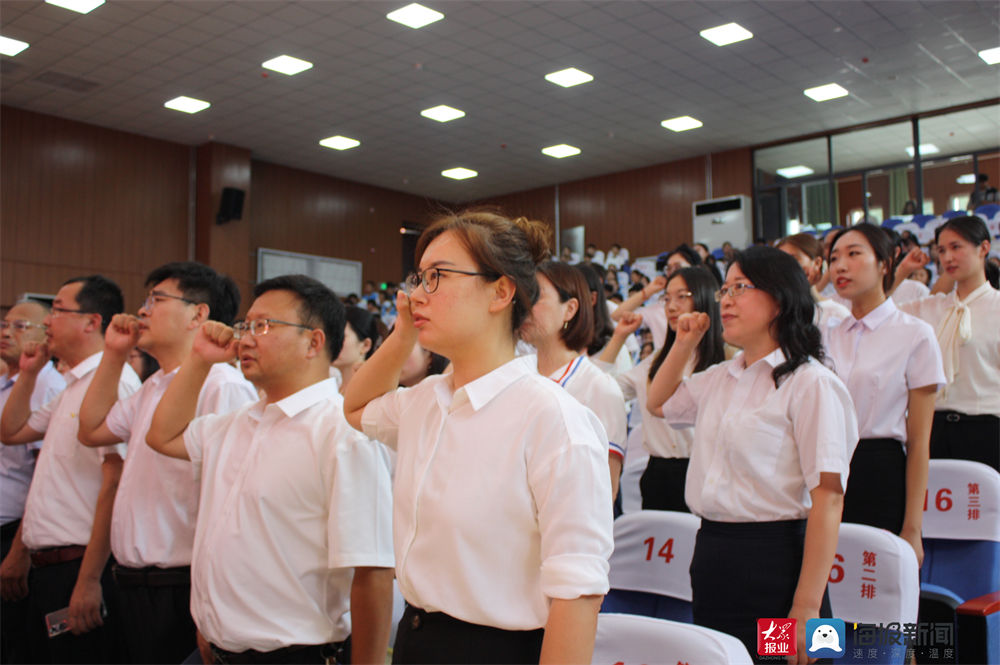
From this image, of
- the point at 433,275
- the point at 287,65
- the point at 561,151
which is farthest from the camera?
the point at 561,151

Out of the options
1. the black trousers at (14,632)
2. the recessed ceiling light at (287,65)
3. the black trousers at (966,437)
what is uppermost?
the recessed ceiling light at (287,65)

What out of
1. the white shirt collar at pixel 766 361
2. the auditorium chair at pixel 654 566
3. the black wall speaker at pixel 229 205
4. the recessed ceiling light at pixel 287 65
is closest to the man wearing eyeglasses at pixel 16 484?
the auditorium chair at pixel 654 566

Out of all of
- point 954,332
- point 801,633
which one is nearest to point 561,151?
point 954,332

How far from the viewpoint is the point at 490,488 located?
135cm

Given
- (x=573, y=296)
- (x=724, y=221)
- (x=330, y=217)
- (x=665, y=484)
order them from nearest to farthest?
(x=573, y=296)
(x=665, y=484)
(x=724, y=221)
(x=330, y=217)

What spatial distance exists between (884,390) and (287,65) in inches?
377

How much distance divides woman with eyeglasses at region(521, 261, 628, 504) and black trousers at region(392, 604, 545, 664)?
1082mm

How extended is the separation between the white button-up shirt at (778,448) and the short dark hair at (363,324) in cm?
182

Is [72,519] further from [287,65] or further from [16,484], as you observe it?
[287,65]

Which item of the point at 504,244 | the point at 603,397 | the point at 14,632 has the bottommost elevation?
the point at 14,632

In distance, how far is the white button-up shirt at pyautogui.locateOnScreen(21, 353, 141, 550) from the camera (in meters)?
2.86

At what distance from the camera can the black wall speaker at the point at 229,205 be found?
13594 millimetres

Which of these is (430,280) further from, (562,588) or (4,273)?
(4,273)

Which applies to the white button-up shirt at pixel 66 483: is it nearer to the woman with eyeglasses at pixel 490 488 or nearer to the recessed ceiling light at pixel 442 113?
the woman with eyeglasses at pixel 490 488
